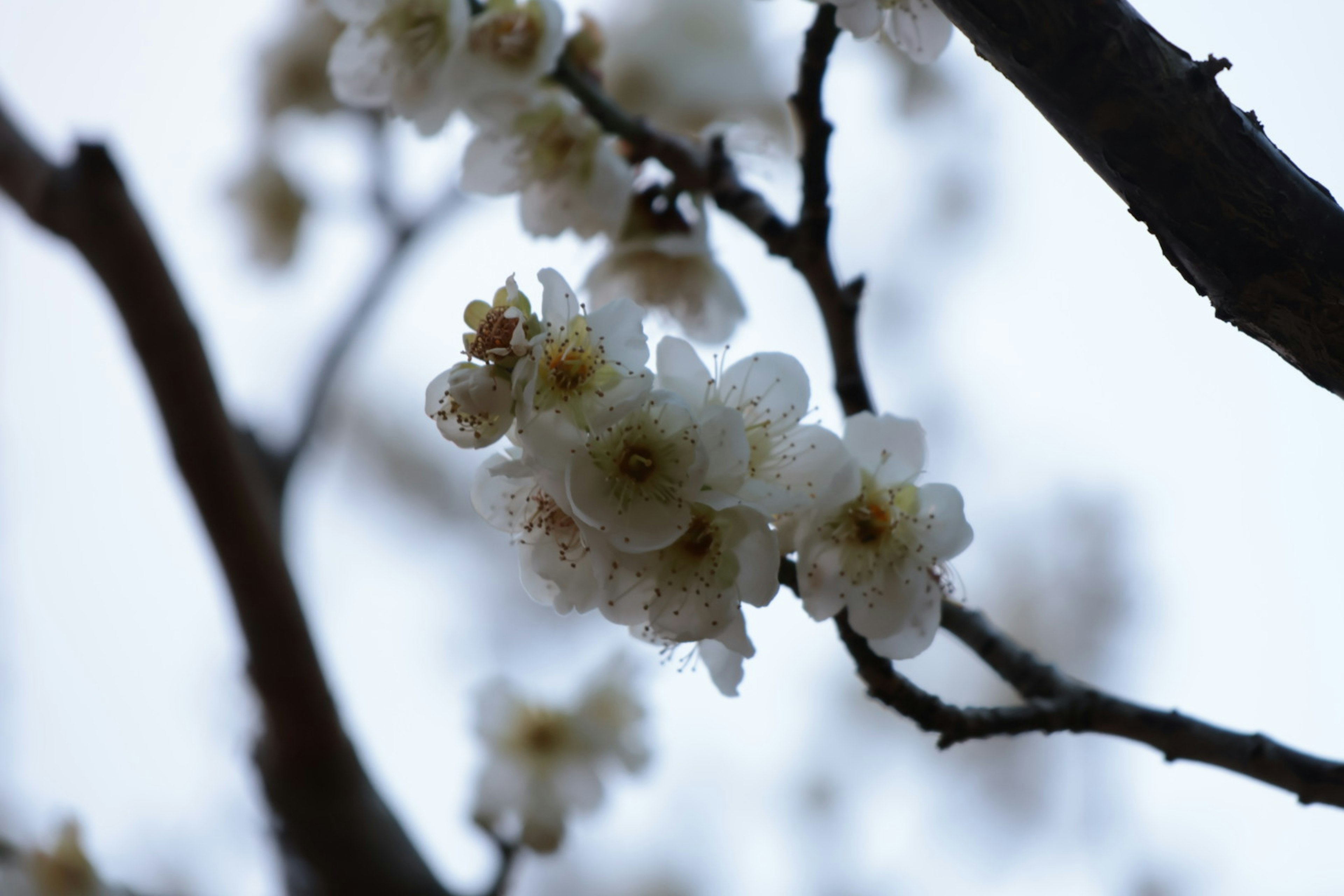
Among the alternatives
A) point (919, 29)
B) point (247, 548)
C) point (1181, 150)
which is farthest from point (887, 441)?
point (247, 548)

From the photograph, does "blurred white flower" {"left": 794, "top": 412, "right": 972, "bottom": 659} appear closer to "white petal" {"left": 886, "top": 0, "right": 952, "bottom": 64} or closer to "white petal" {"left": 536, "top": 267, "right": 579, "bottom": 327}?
"white petal" {"left": 536, "top": 267, "right": 579, "bottom": 327}

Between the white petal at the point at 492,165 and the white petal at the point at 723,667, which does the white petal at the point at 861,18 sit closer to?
the white petal at the point at 492,165

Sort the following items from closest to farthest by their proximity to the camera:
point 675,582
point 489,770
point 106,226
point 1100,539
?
point 675,582 < point 106,226 < point 489,770 < point 1100,539

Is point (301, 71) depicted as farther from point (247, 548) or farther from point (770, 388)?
point (770, 388)

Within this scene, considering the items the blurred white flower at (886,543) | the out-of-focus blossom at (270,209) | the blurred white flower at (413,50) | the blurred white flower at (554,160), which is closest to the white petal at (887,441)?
the blurred white flower at (886,543)

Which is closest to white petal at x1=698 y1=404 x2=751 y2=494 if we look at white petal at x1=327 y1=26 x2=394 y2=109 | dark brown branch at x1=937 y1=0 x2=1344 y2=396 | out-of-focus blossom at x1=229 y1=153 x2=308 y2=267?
dark brown branch at x1=937 y1=0 x2=1344 y2=396

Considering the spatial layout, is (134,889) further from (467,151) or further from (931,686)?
(931,686)

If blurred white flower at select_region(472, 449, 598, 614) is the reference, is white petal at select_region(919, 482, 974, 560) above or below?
above

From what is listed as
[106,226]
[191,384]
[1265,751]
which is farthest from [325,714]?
[1265,751]
